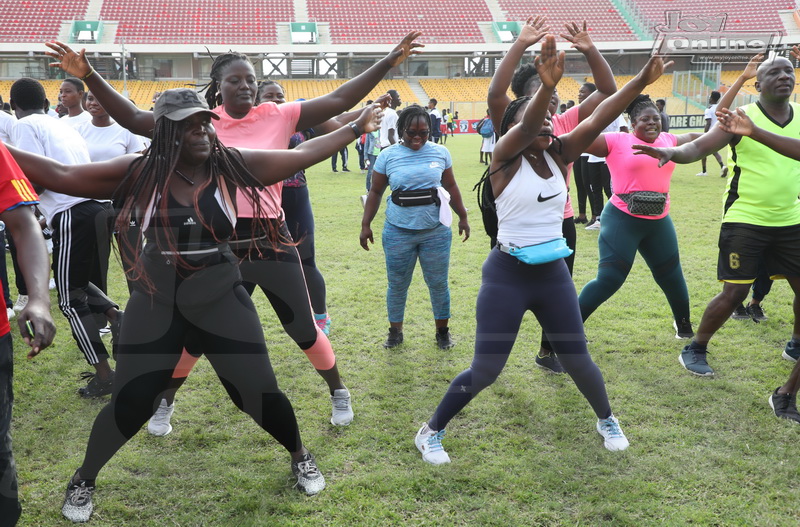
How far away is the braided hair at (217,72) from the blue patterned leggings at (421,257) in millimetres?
1625

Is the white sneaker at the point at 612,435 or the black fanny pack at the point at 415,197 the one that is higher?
the black fanny pack at the point at 415,197

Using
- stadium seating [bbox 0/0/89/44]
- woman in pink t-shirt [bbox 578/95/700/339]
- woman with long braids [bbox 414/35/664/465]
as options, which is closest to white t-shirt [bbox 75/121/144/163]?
woman with long braids [bbox 414/35/664/465]

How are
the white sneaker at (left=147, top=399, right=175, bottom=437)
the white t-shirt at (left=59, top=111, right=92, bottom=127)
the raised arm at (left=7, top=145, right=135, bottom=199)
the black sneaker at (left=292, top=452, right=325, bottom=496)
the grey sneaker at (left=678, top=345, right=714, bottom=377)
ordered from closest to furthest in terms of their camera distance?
1. the raised arm at (left=7, top=145, right=135, bottom=199)
2. the black sneaker at (left=292, top=452, right=325, bottom=496)
3. the white sneaker at (left=147, top=399, right=175, bottom=437)
4. the grey sneaker at (left=678, top=345, right=714, bottom=377)
5. the white t-shirt at (left=59, top=111, right=92, bottom=127)

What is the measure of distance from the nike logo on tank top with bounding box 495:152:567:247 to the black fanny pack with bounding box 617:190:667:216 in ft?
5.22

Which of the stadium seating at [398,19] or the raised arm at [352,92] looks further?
the stadium seating at [398,19]

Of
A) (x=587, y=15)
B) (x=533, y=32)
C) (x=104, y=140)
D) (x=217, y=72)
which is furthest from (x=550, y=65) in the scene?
(x=587, y=15)

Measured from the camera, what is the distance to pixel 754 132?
143 inches

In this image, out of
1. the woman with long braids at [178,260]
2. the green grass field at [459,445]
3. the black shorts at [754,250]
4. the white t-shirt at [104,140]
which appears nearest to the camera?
the woman with long braids at [178,260]

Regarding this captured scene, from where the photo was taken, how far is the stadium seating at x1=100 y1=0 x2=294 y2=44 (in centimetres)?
4138

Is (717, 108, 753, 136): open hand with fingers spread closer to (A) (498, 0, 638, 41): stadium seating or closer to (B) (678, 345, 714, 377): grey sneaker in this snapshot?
(B) (678, 345, 714, 377): grey sneaker

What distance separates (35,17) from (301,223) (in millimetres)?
44887

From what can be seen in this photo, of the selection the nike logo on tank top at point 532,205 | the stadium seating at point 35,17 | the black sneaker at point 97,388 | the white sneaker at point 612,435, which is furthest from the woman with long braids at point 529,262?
the stadium seating at point 35,17

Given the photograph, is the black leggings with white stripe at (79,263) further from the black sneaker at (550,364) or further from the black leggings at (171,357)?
the black sneaker at (550,364)

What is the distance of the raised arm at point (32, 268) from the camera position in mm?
2203
